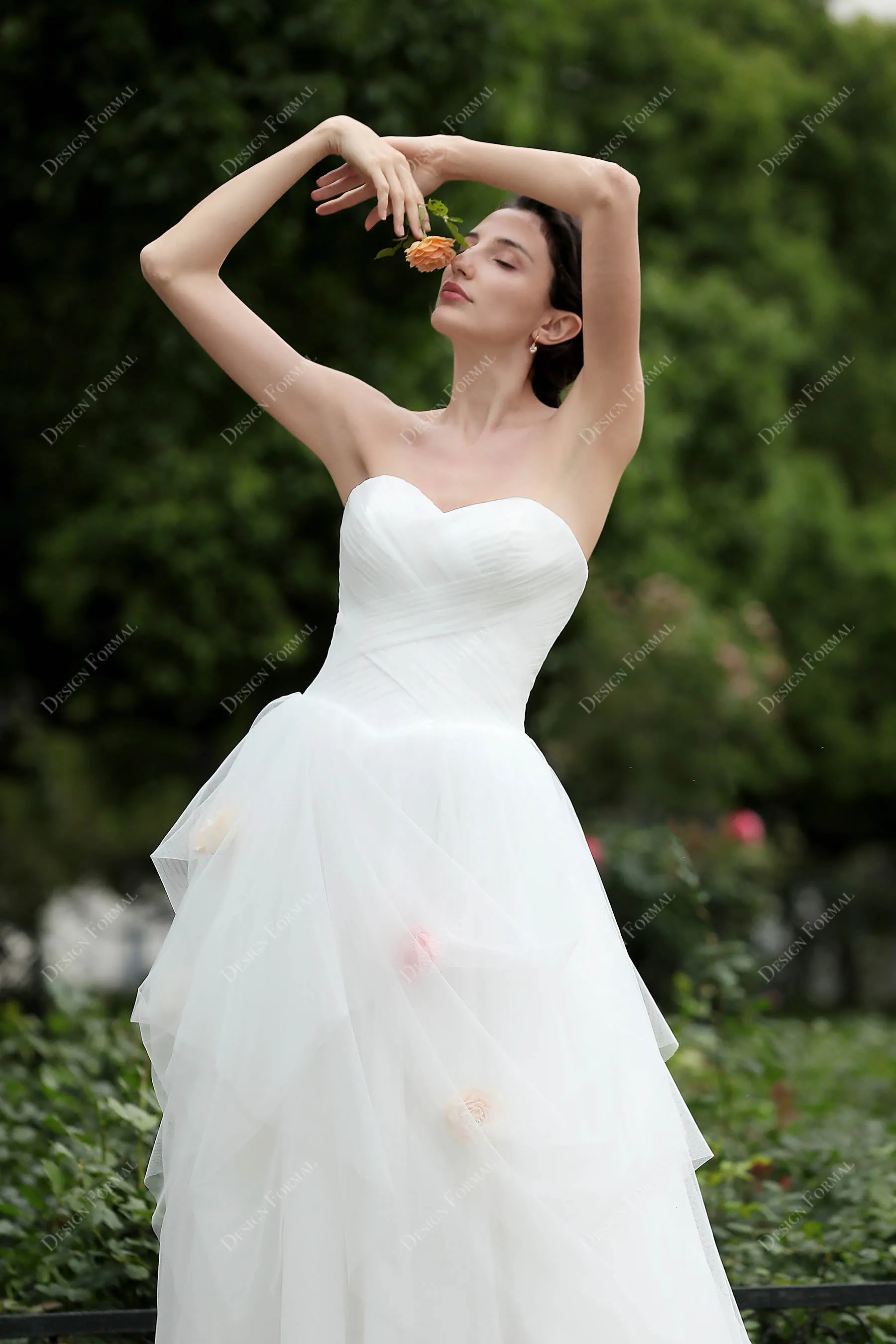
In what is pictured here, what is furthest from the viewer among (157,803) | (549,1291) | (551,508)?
(157,803)

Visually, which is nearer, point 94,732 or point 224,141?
point 224,141

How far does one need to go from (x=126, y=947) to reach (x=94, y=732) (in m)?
4.46

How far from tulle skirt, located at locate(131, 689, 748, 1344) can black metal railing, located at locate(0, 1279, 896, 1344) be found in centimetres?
64

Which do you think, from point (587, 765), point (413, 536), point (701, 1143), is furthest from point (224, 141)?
point (587, 765)

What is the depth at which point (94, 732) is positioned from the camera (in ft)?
42.5

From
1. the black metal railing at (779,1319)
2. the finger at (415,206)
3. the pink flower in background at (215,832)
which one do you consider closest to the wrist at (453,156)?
the finger at (415,206)

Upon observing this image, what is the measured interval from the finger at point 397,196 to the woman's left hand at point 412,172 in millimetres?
110

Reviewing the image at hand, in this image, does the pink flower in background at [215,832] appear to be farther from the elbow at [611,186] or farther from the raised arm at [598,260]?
the elbow at [611,186]

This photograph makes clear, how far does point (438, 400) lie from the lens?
9.09m

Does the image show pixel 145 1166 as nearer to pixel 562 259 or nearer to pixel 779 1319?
pixel 779 1319

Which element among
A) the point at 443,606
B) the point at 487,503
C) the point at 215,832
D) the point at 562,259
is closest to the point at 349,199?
the point at 562,259

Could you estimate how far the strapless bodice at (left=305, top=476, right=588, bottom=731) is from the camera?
8.59ft

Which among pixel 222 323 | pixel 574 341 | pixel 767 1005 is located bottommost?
pixel 767 1005

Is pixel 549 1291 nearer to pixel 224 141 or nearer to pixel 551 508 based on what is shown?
pixel 551 508
